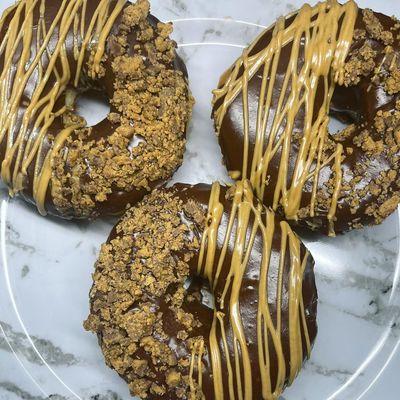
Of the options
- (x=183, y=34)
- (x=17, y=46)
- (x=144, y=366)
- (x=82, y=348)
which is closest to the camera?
(x=144, y=366)

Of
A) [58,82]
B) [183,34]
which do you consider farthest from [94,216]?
[183,34]

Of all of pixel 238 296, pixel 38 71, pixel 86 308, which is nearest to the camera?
pixel 238 296

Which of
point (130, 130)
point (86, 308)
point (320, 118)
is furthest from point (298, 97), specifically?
point (86, 308)

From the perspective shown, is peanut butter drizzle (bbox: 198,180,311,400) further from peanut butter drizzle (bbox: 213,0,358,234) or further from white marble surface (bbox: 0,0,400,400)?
white marble surface (bbox: 0,0,400,400)

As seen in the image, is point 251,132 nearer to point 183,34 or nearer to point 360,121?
point 360,121

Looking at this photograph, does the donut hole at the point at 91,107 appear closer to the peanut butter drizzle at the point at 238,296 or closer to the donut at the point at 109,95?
the donut at the point at 109,95

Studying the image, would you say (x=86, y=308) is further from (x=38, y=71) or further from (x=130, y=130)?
(x=38, y=71)
